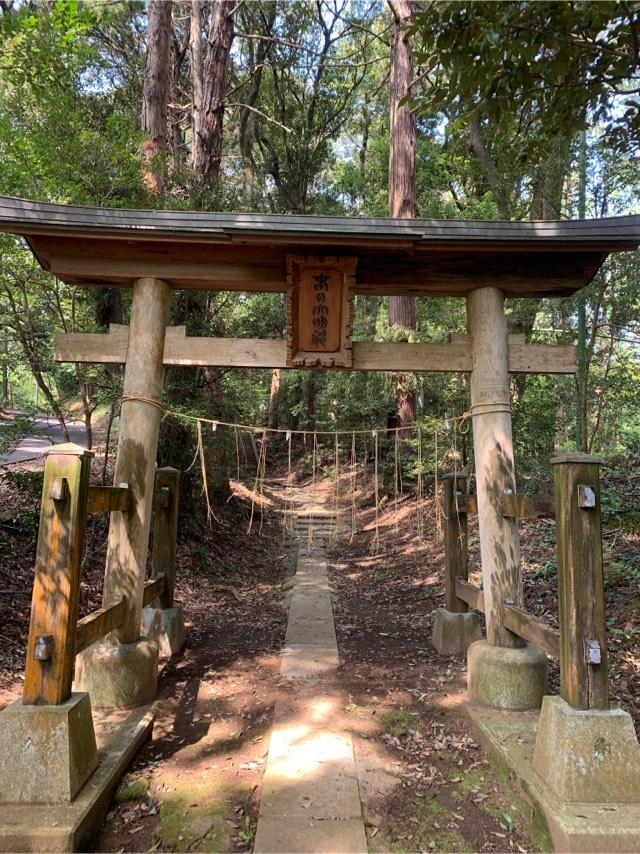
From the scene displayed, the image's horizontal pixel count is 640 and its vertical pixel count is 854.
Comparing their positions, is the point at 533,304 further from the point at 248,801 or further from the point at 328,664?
the point at 248,801

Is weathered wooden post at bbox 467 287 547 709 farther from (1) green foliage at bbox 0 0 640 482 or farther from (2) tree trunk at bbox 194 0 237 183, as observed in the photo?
(2) tree trunk at bbox 194 0 237 183

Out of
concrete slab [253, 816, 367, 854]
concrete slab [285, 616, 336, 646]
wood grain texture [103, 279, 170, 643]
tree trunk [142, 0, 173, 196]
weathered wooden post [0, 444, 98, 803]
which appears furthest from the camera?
tree trunk [142, 0, 173, 196]

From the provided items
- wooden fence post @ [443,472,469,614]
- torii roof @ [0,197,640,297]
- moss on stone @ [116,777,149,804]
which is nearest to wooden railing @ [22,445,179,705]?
moss on stone @ [116,777,149,804]

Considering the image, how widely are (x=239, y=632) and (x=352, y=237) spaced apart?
4.69 metres

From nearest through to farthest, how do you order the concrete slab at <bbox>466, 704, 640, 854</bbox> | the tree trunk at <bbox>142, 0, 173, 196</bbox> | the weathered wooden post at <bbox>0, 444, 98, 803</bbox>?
the concrete slab at <bbox>466, 704, 640, 854</bbox> → the weathered wooden post at <bbox>0, 444, 98, 803</bbox> → the tree trunk at <bbox>142, 0, 173, 196</bbox>

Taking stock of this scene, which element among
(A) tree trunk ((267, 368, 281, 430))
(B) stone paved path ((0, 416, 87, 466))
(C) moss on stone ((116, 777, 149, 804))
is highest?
(A) tree trunk ((267, 368, 281, 430))

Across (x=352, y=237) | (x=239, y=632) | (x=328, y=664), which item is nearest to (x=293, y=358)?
(x=352, y=237)

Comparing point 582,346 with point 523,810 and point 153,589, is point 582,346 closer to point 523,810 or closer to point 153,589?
point 153,589

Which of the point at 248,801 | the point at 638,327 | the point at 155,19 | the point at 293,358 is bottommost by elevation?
the point at 248,801

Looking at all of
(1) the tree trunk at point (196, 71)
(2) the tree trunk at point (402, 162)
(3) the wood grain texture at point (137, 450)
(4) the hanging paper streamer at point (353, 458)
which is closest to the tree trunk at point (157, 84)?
(1) the tree trunk at point (196, 71)

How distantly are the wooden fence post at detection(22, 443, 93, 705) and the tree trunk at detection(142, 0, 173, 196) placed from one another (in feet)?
22.4

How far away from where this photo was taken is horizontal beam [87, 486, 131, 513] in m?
3.61

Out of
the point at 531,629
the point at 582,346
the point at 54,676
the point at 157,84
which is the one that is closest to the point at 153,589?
the point at 54,676

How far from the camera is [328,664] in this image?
17.2ft
